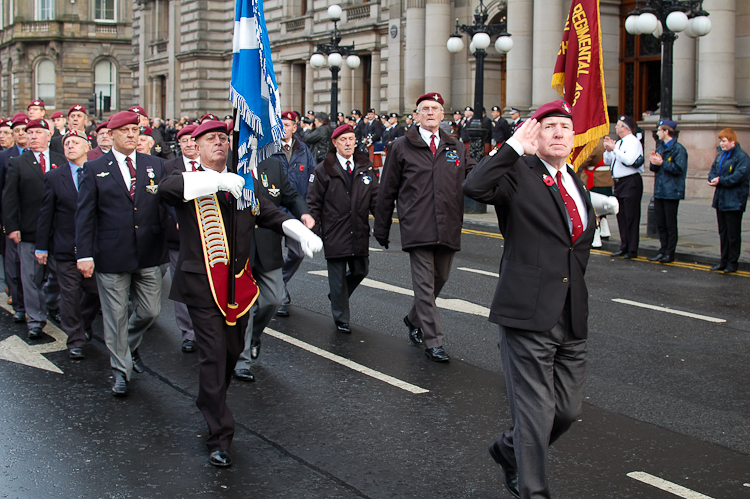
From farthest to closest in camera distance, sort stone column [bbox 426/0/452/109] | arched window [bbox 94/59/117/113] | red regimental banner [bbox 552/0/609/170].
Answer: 1. arched window [bbox 94/59/117/113]
2. stone column [bbox 426/0/452/109]
3. red regimental banner [bbox 552/0/609/170]

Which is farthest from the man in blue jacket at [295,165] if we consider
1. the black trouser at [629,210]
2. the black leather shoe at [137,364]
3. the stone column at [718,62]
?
the stone column at [718,62]

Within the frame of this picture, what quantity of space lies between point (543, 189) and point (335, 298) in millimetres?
4497

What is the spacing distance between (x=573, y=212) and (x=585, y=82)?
9.85 feet

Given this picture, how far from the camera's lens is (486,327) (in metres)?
8.68

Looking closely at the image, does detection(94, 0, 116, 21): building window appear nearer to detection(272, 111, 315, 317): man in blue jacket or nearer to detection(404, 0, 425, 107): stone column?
detection(404, 0, 425, 107): stone column

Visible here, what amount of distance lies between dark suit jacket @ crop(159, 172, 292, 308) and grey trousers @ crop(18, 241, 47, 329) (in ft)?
12.4

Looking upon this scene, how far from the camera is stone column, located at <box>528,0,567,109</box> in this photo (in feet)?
82.2

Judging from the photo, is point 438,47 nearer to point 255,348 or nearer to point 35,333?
point 35,333

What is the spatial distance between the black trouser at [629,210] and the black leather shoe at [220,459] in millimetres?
9584

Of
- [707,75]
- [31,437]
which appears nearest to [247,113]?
[31,437]

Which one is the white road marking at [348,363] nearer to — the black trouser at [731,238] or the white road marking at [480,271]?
the white road marking at [480,271]

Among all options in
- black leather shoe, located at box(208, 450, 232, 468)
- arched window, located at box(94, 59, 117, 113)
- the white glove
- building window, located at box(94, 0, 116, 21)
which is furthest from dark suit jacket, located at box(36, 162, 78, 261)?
building window, located at box(94, 0, 116, 21)

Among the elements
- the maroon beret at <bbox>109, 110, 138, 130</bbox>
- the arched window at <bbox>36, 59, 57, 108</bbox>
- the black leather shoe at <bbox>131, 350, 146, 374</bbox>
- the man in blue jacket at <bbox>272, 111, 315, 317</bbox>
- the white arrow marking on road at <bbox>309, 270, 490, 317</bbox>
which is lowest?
the black leather shoe at <bbox>131, 350, 146, 374</bbox>

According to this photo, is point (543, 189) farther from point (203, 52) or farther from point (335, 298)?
point (203, 52)
